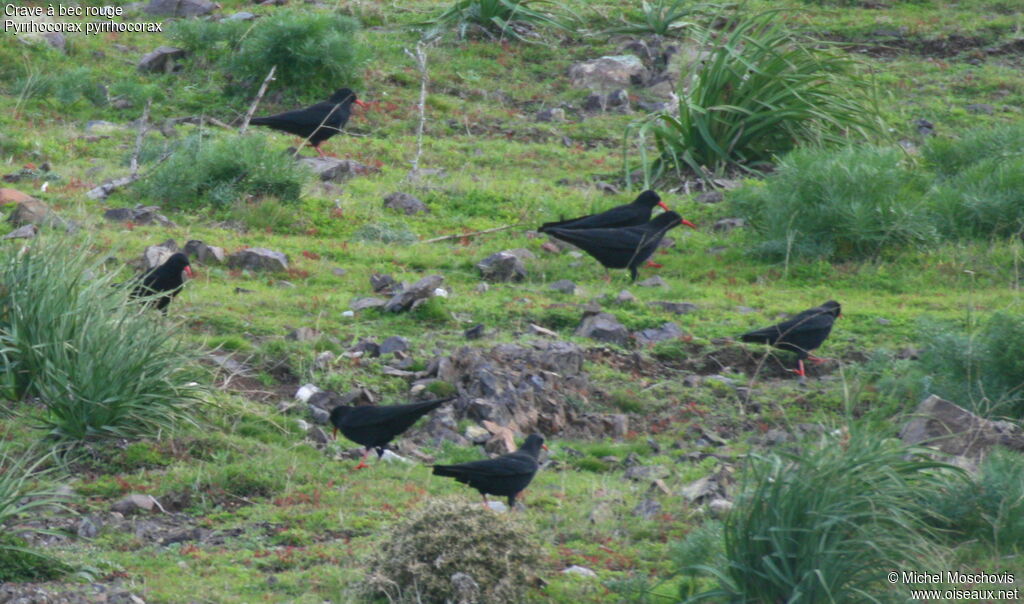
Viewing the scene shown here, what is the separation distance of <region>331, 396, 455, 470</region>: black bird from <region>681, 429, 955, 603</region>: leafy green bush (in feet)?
7.65

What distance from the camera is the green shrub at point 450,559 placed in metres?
5.49

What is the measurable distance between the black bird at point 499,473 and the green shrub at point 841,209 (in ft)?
16.6

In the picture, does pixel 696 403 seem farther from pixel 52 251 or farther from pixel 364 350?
pixel 52 251

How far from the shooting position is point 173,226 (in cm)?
1127

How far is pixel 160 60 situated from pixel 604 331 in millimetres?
8799

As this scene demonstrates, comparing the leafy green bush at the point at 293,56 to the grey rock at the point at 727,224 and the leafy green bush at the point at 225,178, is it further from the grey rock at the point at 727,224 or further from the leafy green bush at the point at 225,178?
the grey rock at the point at 727,224

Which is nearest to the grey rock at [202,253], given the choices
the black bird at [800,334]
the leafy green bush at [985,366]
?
the black bird at [800,334]

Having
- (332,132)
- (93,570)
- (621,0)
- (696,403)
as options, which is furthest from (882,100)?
(93,570)

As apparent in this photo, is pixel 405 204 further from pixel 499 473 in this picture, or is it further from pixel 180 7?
pixel 180 7

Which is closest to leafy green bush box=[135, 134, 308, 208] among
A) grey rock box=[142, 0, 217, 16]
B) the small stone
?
grey rock box=[142, 0, 217, 16]

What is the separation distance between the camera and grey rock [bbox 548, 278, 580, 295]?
10312mm

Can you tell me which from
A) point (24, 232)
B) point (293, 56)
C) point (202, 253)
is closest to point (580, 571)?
point (202, 253)

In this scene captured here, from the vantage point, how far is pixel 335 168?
42.7 ft

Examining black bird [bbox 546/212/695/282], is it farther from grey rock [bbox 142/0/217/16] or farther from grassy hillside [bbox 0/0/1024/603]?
grey rock [bbox 142/0/217/16]
